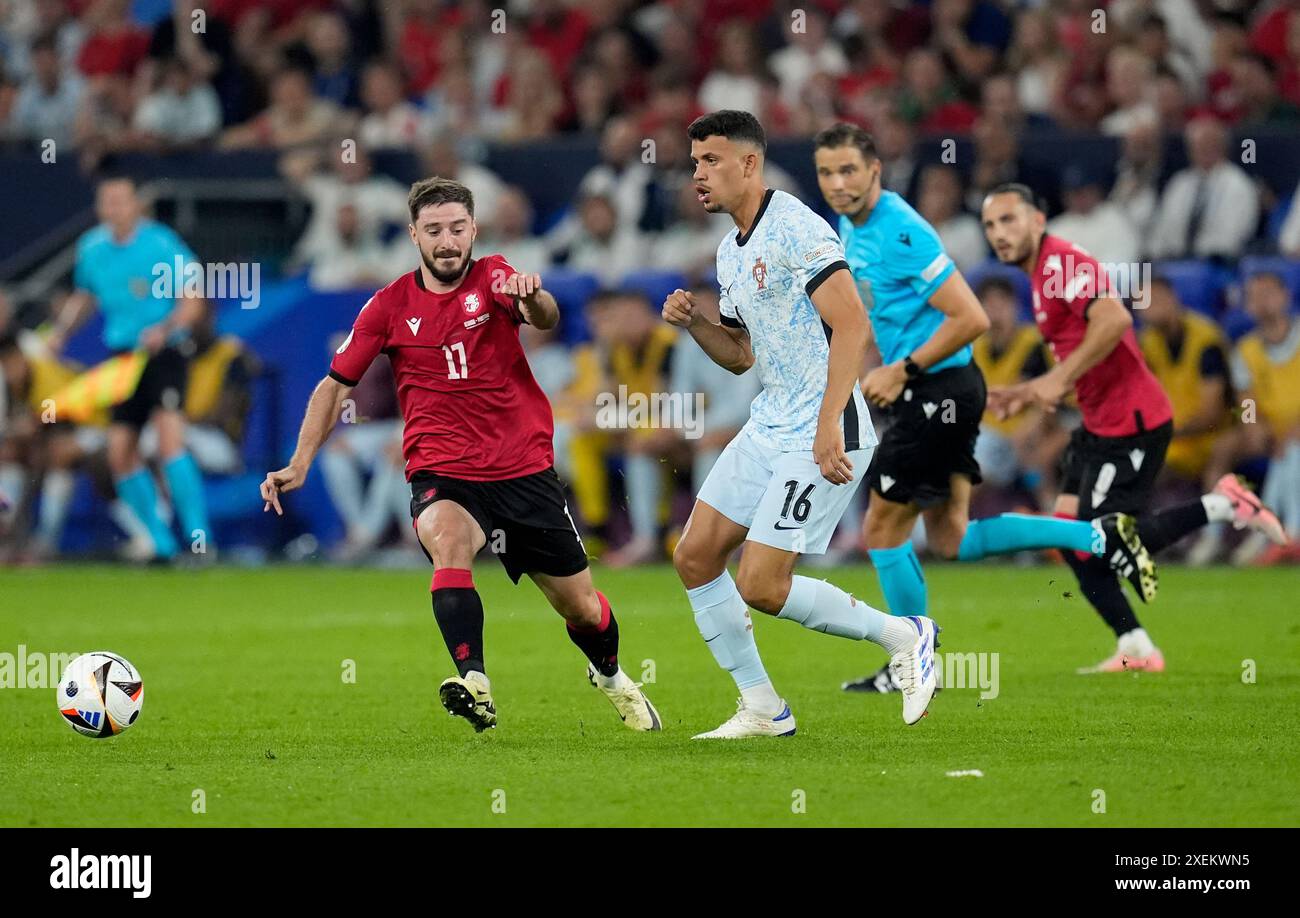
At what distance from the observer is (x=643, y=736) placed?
26.2 ft

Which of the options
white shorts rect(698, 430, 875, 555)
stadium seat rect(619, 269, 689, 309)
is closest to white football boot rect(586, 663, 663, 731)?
white shorts rect(698, 430, 875, 555)

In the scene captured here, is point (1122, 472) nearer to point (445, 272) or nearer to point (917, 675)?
point (917, 675)

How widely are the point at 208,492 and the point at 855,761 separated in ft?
35.0

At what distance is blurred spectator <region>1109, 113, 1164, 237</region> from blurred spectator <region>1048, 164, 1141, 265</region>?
0.14 m

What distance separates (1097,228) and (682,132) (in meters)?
3.57

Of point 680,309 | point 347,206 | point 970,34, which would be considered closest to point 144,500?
point 347,206

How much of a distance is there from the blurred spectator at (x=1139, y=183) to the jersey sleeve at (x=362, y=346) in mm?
9219

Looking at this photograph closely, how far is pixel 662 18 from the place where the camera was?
19.3m

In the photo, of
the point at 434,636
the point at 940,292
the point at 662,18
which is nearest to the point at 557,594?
the point at 940,292

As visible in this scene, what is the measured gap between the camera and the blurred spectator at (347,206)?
17.7m

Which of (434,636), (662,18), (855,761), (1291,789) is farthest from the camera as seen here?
(662,18)

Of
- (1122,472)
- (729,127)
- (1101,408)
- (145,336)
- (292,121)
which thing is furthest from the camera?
(292,121)

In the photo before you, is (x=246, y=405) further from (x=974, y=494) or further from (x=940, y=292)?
(x=940, y=292)
